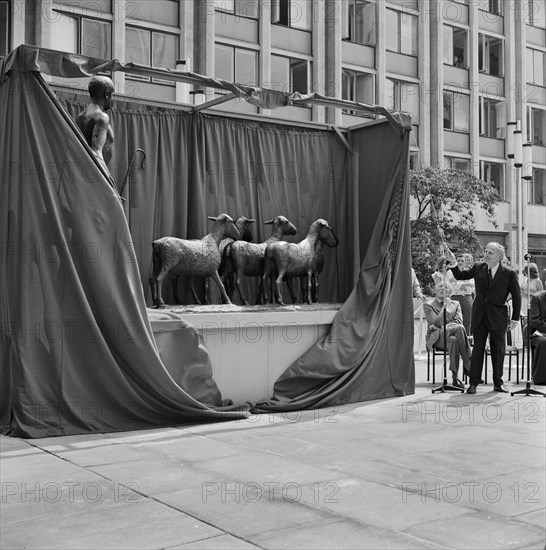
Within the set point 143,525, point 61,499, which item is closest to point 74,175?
point 61,499

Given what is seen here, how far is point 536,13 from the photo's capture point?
4531 cm

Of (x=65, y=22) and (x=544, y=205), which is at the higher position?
(x=65, y=22)

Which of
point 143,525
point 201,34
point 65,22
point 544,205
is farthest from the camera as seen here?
point 544,205

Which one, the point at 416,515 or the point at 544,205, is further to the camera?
the point at 544,205

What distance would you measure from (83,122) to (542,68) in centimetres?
4078

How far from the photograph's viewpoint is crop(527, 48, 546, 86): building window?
4469 cm

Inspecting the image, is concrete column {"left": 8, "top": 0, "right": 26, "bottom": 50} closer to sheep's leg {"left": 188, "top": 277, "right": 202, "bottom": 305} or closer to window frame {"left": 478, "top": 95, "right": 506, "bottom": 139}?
sheep's leg {"left": 188, "top": 277, "right": 202, "bottom": 305}

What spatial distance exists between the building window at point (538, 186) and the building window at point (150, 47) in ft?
69.2

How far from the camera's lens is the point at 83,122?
9.05 meters

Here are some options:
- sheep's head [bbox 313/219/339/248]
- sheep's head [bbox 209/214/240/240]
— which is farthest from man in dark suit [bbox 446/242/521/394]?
sheep's head [bbox 209/214/240/240]

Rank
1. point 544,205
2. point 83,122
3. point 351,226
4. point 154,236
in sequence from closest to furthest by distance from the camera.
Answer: point 83,122, point 154,236, point 351,226, point 544,205

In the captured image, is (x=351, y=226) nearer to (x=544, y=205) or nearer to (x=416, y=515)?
(x=416, y=515)

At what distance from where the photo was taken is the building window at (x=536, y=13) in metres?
44.8

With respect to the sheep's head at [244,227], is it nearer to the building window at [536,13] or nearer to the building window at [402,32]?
the building window at [402,32]
